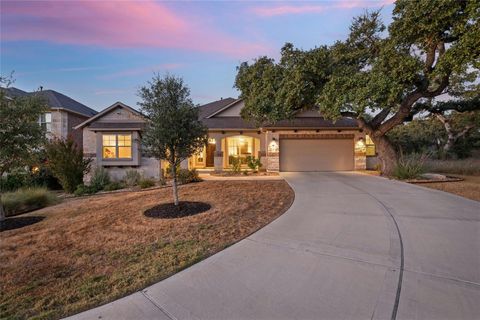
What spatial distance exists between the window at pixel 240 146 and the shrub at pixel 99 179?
832 centimetres

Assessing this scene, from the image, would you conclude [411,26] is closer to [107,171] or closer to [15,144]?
[15,144]

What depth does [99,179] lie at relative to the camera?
1324 centimetres

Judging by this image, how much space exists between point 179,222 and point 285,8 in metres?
10.3

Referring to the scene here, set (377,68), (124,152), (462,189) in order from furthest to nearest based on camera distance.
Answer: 1. (124,152)
2. (377,68)
3. (462,189)

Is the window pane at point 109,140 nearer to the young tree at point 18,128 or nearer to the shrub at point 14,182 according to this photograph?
the shrub at point 14,182

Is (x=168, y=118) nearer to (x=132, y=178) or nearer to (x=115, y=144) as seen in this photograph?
(x=132, y=178)

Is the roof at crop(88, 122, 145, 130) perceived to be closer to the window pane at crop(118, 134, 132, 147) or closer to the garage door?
the window pane at crop(118, 134, 132, 147)

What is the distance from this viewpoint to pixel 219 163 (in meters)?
16.5

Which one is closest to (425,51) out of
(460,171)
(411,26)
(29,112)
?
(411,26)

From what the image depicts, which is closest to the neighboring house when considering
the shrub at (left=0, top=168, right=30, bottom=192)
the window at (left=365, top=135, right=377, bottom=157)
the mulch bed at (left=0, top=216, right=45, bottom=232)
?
the shrub at (left=0, top=168, right=30, bottom=192)

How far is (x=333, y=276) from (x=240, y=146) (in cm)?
1562

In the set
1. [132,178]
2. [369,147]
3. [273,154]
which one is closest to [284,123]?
[273,154]

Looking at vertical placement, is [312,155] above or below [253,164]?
above

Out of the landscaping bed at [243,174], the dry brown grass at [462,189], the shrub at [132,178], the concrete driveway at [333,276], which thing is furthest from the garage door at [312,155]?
the concrete driveway at [333,276]
